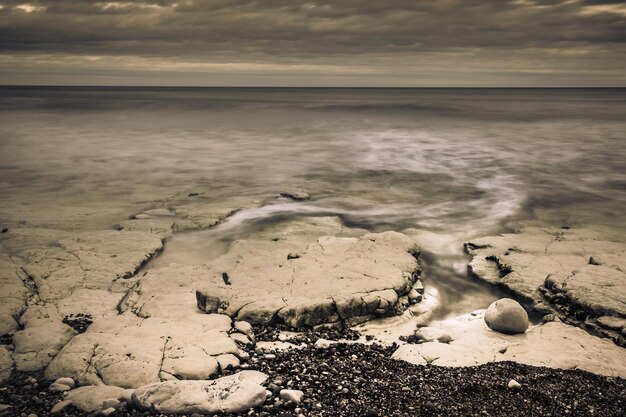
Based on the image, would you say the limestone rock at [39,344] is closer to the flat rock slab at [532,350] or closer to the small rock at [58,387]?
the small rock at [58,387]

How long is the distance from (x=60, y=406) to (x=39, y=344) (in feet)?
5.17

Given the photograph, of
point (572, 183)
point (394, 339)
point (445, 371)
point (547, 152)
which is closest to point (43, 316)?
point (394, 339)

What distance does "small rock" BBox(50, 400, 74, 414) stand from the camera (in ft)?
16.6

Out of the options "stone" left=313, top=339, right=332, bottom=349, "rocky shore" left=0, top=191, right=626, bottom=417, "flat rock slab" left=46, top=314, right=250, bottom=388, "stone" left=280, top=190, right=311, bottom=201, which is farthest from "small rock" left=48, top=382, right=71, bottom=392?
"stone" left=280, top=190, right=311, bottom=201

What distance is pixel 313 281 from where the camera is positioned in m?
8.21

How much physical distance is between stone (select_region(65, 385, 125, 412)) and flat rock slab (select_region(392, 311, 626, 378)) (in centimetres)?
334

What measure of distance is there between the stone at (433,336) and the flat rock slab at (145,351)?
246cm

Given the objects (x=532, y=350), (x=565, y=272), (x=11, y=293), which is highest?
Result: (x=11, y=293)

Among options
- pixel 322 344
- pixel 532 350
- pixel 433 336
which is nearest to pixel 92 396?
pixel 322 344

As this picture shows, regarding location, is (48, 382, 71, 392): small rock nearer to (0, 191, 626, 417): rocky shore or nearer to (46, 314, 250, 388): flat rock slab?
(0, 191, 626, 417): rocky shore

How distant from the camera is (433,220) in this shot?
13539 mm

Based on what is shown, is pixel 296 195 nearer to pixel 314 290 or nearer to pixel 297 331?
pixel 314 290

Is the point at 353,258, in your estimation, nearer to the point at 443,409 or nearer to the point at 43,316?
the point at 443,409

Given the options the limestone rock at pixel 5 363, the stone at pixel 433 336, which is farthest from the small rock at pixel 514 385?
the limestone rock at pixel 5 363
